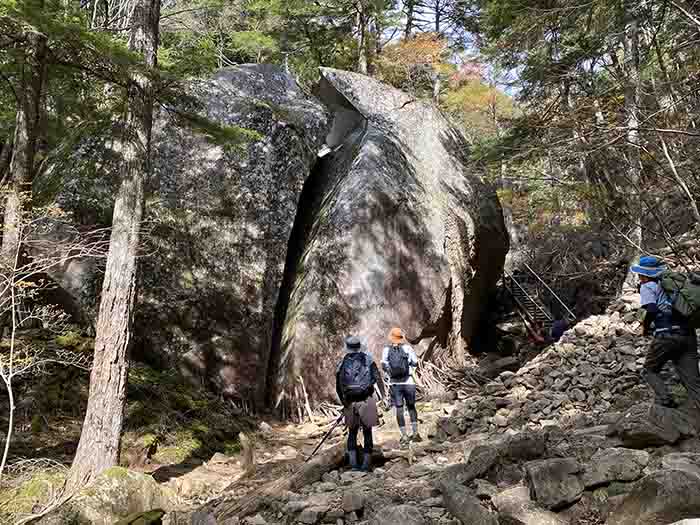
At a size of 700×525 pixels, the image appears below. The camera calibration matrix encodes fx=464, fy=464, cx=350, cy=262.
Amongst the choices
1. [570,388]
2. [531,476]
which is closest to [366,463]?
[531,476]

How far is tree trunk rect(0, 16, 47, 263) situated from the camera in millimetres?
5762

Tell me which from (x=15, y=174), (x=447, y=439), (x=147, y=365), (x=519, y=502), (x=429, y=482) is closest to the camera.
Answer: (x=519, y=502)

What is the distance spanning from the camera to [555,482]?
3.26m

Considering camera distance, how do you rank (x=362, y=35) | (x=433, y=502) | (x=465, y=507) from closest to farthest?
(x=465, y=507) < (x=433, y=502) < (x=362, y=35)

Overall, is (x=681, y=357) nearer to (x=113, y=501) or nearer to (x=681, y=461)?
(x=681, y=461)

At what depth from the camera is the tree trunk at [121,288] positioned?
17.5 feet

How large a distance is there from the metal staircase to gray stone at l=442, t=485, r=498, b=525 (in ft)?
40.3

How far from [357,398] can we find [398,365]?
0.93 meters

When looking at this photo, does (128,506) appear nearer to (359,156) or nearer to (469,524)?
(469,524)

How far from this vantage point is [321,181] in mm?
12023

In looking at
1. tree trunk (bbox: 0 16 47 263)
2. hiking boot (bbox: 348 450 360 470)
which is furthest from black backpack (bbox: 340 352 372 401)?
tree trunk (bbox: 0 16 47 263)

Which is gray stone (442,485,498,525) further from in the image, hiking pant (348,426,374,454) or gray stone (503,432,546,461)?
hiking pant (348,426,374,454)

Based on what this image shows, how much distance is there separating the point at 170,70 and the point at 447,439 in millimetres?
6530

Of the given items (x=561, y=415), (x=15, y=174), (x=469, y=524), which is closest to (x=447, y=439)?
(x=561, y=415)
